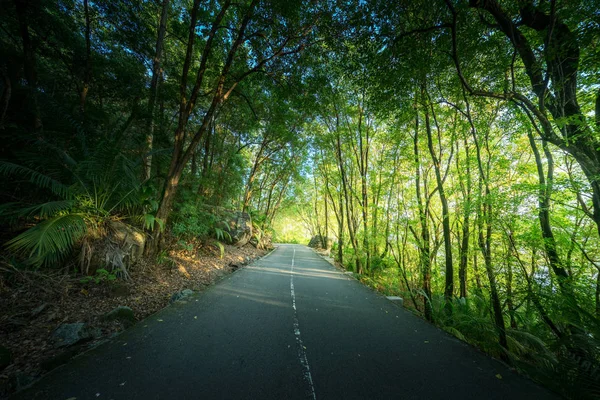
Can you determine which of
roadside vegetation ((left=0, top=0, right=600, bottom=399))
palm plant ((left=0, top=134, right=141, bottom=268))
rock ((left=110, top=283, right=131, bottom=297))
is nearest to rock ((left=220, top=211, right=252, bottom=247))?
roadside vegetation ((left=0, top=0, right=600, bottom=399))

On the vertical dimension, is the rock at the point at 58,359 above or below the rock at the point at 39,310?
below

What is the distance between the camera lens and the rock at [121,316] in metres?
2.70

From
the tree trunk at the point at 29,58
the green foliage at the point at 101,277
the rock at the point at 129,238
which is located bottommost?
the green foliage at the point at 101,277

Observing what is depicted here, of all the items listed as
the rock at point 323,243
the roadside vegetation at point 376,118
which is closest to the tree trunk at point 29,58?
the roadside vegetation at point 376,118

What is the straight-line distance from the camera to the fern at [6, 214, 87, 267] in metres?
2.61

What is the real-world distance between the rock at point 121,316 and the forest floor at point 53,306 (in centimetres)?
5

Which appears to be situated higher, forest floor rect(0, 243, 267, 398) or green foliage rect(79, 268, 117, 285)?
green foliage rect(79, 268, 117, 285)

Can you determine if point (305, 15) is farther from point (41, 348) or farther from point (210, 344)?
point (41, 348)

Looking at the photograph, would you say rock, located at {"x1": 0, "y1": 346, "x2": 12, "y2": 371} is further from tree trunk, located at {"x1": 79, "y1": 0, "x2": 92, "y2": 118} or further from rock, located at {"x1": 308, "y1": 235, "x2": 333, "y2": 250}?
rock, located at {"x1": 308, "y1": 235, "x2": 333, "y2": 250}

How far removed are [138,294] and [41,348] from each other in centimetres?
156

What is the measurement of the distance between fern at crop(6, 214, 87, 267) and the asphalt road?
64.6 inches

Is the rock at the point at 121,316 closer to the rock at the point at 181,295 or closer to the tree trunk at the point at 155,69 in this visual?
the rock at the point at 181,295

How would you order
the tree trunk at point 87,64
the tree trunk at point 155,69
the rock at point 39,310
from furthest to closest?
the tree trunk at point 155,69 < the tree trunk at point 87,64 < the rock at point 39,310

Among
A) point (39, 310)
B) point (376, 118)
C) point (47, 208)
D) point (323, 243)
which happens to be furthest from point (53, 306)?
point (323, 243)
